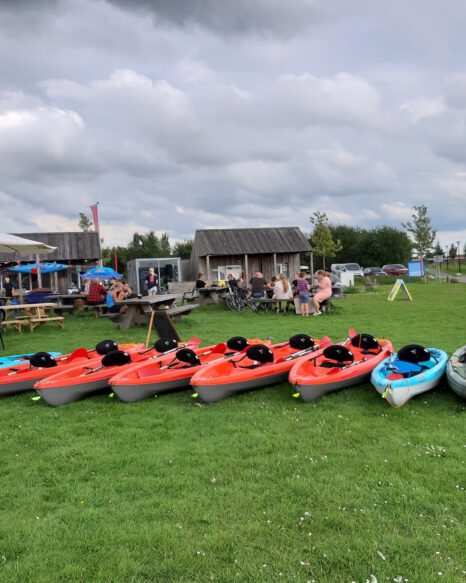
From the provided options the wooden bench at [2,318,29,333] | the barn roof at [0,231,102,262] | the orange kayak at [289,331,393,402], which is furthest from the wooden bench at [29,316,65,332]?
the barn roof at [0,231,102,262]

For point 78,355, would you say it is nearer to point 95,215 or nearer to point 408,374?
point 408,374

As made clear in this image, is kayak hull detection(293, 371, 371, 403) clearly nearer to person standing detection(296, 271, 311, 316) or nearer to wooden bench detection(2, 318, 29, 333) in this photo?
person standing detection(296, 271, 311, 316)

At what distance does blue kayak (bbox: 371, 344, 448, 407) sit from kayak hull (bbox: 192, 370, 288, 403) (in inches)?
51.9

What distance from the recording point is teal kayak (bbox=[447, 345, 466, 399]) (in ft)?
18.4

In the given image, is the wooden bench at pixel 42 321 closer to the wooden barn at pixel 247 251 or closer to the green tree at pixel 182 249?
the wooden barn at pixel 247 251

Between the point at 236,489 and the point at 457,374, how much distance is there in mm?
3348

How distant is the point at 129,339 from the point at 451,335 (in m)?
7.01

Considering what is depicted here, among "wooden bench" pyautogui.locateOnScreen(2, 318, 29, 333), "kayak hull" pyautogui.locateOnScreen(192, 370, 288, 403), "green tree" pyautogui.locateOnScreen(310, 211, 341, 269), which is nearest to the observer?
"kayak hull" pyautogui.locateOnScreen(192, 370, 288, 403)

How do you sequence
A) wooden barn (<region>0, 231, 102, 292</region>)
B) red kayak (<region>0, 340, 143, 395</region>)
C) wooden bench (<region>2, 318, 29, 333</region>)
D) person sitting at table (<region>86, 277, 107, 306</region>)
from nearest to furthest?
red kayak (<region>0, 340, 143, 395</region>)
wooden bench (<region>2, 318, 29, 333</region>)
person sitting at table (<region>86, 277, 107, 306</region>)
wooden barn (<region>0, 231, 102, 292</region>)

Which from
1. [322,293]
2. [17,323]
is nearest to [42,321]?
[17,323]

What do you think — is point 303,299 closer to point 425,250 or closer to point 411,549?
point 411,549

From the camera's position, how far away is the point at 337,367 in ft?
21.7

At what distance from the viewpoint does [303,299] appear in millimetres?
15234

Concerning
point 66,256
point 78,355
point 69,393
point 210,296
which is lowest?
point 69,393
